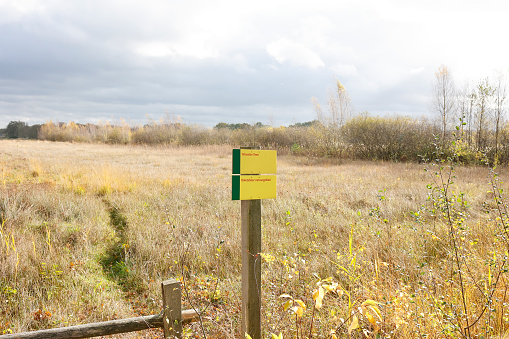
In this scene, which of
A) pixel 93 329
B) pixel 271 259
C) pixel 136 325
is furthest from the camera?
pixel 271 259

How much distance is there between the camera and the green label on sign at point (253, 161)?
255 centimetres

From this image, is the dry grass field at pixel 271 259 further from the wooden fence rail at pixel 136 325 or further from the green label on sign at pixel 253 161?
the green label on sign at pixel 253 161

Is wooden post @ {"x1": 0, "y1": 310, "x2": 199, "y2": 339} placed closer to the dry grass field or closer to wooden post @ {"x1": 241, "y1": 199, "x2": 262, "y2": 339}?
the dry grass field

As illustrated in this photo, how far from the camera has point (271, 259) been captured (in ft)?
10.8

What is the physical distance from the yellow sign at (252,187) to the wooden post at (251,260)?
0.08 m

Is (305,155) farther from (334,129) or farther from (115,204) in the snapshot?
(115,204)

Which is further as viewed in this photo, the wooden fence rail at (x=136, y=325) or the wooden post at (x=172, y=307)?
the wooden post at (x=172, y=307)

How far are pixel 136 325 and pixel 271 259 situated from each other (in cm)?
141

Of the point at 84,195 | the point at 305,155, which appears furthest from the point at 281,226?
the point at 305,155

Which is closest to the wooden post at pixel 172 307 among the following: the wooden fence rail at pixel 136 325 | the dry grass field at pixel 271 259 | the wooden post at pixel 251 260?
the wooden fence rail at pixel 136 325

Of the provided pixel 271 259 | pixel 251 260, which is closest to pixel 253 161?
pixel 251 260

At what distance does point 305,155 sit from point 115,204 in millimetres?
16489

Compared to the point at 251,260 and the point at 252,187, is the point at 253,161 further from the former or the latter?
the point at 251,260

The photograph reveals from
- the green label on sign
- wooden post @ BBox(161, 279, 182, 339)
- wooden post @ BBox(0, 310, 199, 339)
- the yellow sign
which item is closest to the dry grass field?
wooden post @ BBox(161, 279, 182, 339)
